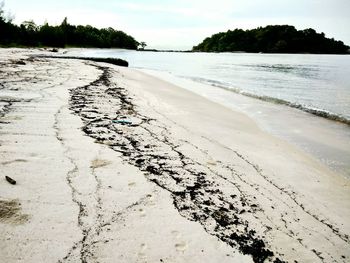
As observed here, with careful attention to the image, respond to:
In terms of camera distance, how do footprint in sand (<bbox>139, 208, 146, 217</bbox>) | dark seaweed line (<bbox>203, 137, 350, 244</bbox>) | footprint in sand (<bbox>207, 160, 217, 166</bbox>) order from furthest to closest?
1. footprint in sand (<bbox>207, 160, 217, 166</bbox>)
2. dark seaweed line (<bbox>203, 137, 350, 244</bbox>)
3. footprint in sand (<bbox>139, 208, 146, 217</bbox>)

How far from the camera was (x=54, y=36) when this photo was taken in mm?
59000

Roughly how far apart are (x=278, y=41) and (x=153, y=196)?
139 m

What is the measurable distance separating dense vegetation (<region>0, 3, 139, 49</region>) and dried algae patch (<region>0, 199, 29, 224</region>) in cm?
4520

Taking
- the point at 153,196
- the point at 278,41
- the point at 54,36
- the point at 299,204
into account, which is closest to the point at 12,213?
the point at 153,196

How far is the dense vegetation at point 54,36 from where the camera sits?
141ft

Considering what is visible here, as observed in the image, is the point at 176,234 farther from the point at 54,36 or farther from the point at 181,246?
the point at 54,36

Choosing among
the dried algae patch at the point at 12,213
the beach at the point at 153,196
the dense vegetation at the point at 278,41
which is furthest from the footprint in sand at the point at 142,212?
the dense vegetation at the point at 278,41

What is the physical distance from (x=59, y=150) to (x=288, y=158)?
3.39m

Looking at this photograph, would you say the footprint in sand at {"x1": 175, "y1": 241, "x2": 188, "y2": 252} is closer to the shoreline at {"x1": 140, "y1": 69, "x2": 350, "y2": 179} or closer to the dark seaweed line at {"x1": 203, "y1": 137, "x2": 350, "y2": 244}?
the dark seaweed line at {"x1": 203, "y1": 137, "x2": 350, "y2": 244}

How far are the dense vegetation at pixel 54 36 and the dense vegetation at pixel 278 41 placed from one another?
55028mm

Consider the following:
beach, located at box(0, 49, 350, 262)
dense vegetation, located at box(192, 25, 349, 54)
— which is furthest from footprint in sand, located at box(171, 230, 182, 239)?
dense vegetation, located at box(192, 25, 349, 54)

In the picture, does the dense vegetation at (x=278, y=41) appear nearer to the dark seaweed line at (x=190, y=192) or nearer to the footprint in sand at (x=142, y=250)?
the dark seaweed line at (x=190, y=192)

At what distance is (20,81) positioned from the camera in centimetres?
753

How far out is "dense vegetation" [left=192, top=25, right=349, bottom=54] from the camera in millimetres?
125125
